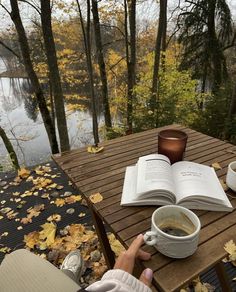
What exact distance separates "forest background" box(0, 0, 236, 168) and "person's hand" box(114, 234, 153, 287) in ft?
11.3

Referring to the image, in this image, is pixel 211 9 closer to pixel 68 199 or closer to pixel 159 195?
pixel 68 199

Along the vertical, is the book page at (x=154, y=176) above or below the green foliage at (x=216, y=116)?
above

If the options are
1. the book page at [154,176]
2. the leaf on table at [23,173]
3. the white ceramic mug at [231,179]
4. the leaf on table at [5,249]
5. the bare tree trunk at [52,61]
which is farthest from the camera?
the bare tree trunk at [52,61]

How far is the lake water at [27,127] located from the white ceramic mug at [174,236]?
8912mm

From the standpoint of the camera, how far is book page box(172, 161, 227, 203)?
1115 mm

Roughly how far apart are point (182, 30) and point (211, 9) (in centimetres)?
93

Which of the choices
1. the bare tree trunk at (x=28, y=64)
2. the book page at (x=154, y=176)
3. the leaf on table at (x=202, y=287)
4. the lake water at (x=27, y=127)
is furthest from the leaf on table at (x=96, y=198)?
the lake water at (x=27, y=127)

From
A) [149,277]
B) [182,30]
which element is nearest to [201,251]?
[149,277]

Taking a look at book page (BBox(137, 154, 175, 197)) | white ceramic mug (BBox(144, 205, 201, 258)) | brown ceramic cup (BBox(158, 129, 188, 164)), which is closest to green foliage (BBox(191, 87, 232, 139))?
brown ceramic cup (BBox(158, 129, 188, 164))

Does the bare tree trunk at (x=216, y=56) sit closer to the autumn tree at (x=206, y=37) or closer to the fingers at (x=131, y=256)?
the autumn tree at (x=206, y=37)

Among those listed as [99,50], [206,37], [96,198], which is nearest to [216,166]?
[96,198]

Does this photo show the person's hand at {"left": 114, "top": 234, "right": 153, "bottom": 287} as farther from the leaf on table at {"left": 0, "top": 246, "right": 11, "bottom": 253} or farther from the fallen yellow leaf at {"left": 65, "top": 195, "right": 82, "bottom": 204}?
the fallen yellow leaf at {"left": 65, "top": 195, "right": 82, "bottom": 204}

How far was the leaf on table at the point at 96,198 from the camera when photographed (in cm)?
126

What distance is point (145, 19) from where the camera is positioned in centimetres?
757
